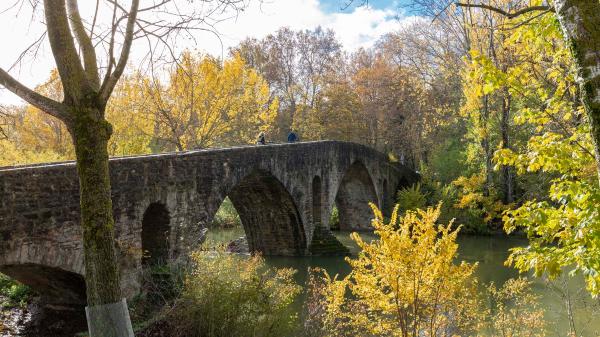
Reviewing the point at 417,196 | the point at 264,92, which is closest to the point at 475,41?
the point at 417,196

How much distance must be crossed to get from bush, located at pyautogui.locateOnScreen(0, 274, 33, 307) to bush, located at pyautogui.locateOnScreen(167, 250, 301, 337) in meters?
3.75

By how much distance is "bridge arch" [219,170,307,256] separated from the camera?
54.3ft

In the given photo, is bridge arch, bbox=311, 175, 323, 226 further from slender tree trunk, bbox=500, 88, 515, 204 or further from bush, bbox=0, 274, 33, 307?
bush, bbox=0, 274, 33, 307

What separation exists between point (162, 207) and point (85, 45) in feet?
18.2

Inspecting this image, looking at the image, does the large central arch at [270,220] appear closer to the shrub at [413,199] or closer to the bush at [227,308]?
the shrub at [413,199]

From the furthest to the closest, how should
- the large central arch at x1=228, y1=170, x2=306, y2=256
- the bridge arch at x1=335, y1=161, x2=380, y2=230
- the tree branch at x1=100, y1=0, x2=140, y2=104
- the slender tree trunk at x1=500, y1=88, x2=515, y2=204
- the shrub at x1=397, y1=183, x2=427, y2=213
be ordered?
the bridge arch at x1=335, y1=161, x2=380, y2=230 < the shrub at x1=397, y1=183, x2=427, y2=213 < the slender tree trunk at x1=500, y1=88, x2=515, y2=204 < the large central arch at x1=228, y1=170, x2=306, y2=256 < the tree branch at x1=100, y1=0, x2=140, y2=104

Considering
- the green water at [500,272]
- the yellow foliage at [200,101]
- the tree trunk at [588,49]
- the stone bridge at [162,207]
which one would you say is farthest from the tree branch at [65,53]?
the yellow foliage at [200,101]

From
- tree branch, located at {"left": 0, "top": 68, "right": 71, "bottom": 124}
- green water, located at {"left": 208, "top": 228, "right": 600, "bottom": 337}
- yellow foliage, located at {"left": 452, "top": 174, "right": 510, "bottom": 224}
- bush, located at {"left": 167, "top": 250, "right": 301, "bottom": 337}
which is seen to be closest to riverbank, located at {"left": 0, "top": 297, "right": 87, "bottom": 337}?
bush, located at {"left": 167, "top": 250, "right": 301, "bottom": 337}

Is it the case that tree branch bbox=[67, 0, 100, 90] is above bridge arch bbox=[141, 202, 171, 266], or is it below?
above

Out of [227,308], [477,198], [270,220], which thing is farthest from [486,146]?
[227,308]

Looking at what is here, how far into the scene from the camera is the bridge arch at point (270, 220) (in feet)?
54.3

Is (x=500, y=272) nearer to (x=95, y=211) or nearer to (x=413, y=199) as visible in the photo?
(x=413, y=199)

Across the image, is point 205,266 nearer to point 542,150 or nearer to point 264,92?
point 542,150

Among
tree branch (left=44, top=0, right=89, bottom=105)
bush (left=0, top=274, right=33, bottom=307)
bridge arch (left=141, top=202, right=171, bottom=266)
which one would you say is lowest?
bush (left=0, top=274, right=33, bottom=307)
